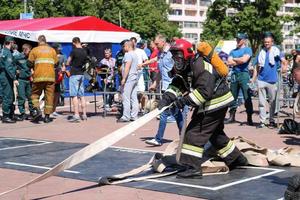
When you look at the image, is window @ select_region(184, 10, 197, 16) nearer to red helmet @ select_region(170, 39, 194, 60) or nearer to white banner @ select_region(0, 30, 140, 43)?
white banner @ select_region(0, 30, 140, 43)

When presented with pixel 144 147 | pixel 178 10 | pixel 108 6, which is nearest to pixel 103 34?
pixel 144 147

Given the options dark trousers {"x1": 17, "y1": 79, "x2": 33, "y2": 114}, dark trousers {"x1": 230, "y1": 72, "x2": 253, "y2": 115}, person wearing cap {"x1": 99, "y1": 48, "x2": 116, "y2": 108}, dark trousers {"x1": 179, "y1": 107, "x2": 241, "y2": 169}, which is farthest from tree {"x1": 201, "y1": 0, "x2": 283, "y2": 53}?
dark trousers {"x1": 179, "y1": 107, "x2": 241, "y2": 169}

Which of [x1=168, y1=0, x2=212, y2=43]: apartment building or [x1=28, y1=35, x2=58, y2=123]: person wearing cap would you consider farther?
[x1=168, y1=0, x2=212, y2=43]: apartment building

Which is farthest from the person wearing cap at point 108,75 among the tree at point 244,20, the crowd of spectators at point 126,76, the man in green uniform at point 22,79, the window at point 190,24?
the window at point 190,24

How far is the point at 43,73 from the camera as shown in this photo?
12680 mm

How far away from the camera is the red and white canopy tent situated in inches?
808

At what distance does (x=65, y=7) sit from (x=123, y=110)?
1348 inches

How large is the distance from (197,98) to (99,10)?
44003mm

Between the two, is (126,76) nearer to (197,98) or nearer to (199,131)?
(199,131)

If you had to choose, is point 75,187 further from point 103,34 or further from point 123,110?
point 103,34

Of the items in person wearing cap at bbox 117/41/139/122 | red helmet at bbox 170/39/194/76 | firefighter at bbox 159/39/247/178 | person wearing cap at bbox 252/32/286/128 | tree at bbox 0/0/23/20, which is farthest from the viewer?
tree at bbox 0/0/23/20

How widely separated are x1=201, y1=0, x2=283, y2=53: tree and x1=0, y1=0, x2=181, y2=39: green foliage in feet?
20.5

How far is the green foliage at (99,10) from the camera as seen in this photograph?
149ft

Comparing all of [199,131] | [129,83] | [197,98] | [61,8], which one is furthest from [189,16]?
[197,98]
